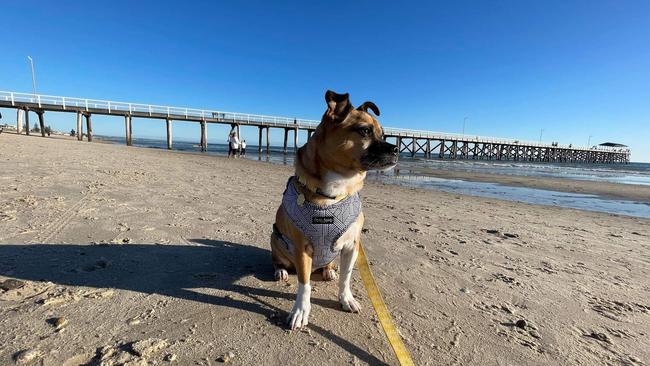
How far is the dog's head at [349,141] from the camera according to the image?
225 cm

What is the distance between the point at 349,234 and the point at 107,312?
1.85 m

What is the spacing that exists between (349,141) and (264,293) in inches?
60.7

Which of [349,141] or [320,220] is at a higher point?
[349,141]

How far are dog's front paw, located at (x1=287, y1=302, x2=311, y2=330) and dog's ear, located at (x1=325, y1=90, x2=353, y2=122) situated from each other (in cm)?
142

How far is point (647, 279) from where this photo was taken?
11.7 feet

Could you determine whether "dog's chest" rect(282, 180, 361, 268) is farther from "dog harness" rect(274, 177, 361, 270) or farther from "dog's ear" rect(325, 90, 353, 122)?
Result: "dog's ear" rect(325, 90, 353, 122)

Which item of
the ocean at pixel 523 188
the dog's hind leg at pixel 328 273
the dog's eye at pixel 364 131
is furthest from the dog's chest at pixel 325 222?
the ocean at pixel 523 188

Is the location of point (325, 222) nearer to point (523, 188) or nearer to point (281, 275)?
point (281, 275)

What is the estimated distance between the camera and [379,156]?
7.26 feet

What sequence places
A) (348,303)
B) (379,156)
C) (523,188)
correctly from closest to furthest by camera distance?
(379,156) → (348,303) → (523,188)

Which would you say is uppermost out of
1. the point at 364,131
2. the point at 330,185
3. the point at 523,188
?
the point at 364,131

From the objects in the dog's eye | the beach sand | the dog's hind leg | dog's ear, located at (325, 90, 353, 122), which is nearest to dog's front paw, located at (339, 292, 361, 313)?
the beach sand

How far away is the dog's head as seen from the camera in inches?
88.7

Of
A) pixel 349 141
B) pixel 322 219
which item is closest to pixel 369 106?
pixel 349 141
